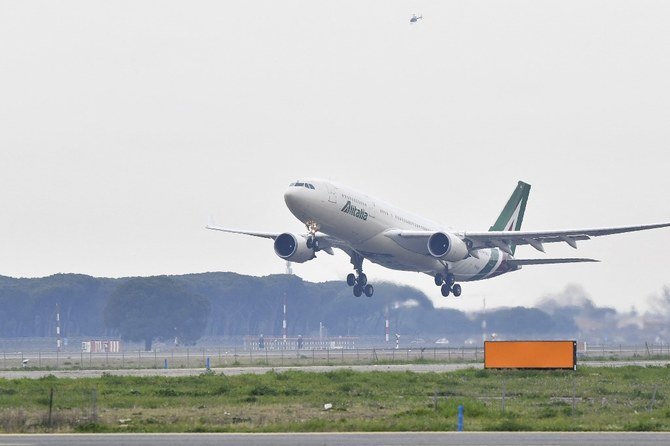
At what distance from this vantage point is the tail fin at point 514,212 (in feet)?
343

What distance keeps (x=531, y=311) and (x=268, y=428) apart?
241ft

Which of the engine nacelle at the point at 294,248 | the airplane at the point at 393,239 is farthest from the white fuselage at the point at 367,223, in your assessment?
the engine nacelle at the point at 294,248

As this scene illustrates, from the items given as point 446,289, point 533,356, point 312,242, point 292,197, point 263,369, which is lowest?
point 263,369

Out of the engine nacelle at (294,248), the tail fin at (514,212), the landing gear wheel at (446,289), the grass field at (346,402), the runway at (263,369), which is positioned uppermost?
the tail fin at (514,212)

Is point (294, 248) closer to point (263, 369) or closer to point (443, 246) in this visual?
point (443, 246)

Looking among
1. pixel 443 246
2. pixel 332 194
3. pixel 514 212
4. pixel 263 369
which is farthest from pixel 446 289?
pixel 263 369

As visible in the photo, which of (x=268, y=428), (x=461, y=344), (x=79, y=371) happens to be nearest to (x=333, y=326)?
(x=461, y=344)

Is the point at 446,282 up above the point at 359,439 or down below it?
above

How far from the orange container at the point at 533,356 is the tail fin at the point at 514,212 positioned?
3729 cm

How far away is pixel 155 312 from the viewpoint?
597ft

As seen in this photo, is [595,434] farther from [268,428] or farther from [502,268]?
[502,268]

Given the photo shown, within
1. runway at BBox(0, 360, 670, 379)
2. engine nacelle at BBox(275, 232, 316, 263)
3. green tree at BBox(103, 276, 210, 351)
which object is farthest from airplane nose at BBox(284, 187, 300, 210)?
green tree at BBox(103, 276, 210, 351)

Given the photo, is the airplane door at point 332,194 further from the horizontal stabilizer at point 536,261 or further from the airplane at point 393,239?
the horizontal stabilizer at point 536,261

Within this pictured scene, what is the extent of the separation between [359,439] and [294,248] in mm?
49398
